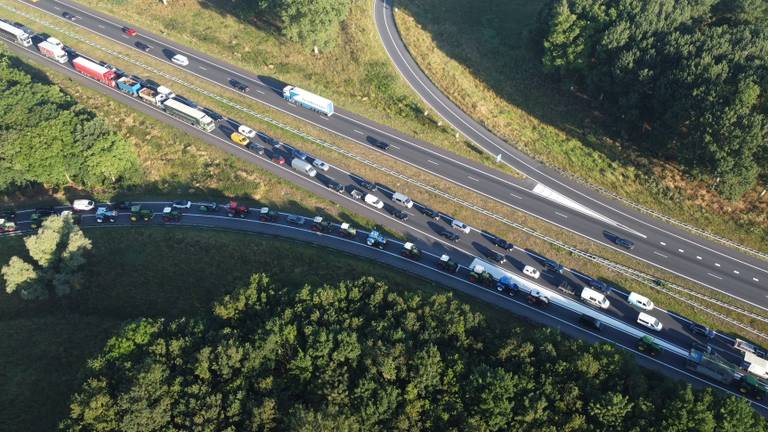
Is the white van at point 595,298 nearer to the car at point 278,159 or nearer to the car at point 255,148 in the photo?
the car at point 278,159

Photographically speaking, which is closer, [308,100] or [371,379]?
[371,379]

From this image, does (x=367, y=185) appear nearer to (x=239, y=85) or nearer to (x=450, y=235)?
(x=450, y=235)

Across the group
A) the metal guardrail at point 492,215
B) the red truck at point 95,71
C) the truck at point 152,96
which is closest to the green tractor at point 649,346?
the metal guardrail at point 492,215

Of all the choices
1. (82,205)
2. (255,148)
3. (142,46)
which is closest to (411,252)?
(255,148)

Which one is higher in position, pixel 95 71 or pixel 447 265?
pixel 95 71

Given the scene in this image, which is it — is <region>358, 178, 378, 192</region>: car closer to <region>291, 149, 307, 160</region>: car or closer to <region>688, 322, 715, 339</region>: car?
<region>291, 149, 307, 160</region>: car

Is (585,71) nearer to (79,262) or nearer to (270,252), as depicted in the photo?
(270,252)
